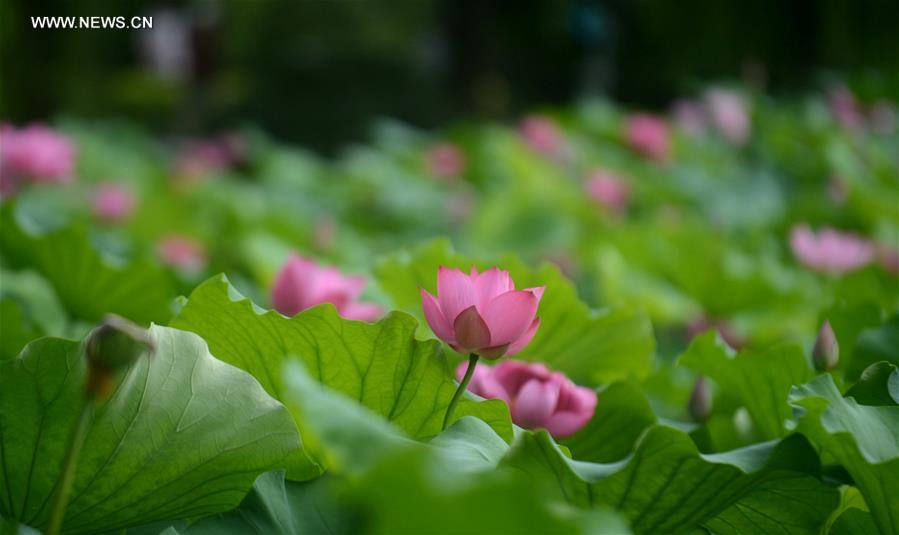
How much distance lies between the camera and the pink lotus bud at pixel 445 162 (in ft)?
8.11

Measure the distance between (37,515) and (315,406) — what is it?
0.86 ft

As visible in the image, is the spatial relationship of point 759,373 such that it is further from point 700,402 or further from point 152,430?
point 152,430

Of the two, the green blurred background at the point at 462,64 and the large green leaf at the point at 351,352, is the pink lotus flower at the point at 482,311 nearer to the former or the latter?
the large green leaf at the point at 351,352

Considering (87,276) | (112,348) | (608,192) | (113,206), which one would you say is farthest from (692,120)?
(112,348)

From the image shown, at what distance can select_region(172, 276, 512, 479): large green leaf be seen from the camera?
0.61 metres

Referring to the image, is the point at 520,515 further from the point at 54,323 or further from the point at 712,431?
the point at 54,323

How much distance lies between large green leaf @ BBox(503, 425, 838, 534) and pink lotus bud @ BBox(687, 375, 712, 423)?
21 centimetres

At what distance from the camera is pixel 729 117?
9.14ft

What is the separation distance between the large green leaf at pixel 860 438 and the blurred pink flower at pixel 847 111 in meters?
2.22

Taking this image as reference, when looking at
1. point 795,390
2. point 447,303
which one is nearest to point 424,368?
point 447,303

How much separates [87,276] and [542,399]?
560 millimetres

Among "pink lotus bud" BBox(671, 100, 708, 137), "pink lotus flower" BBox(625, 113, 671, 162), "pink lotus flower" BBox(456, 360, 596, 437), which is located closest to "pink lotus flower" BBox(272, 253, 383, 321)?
"pink lotus flower" BBox(456, 360, 596, 437)

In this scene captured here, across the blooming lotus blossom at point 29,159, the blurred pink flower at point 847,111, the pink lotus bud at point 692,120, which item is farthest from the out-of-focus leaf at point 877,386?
the pink lotus bud at point 692,120

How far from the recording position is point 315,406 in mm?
353
